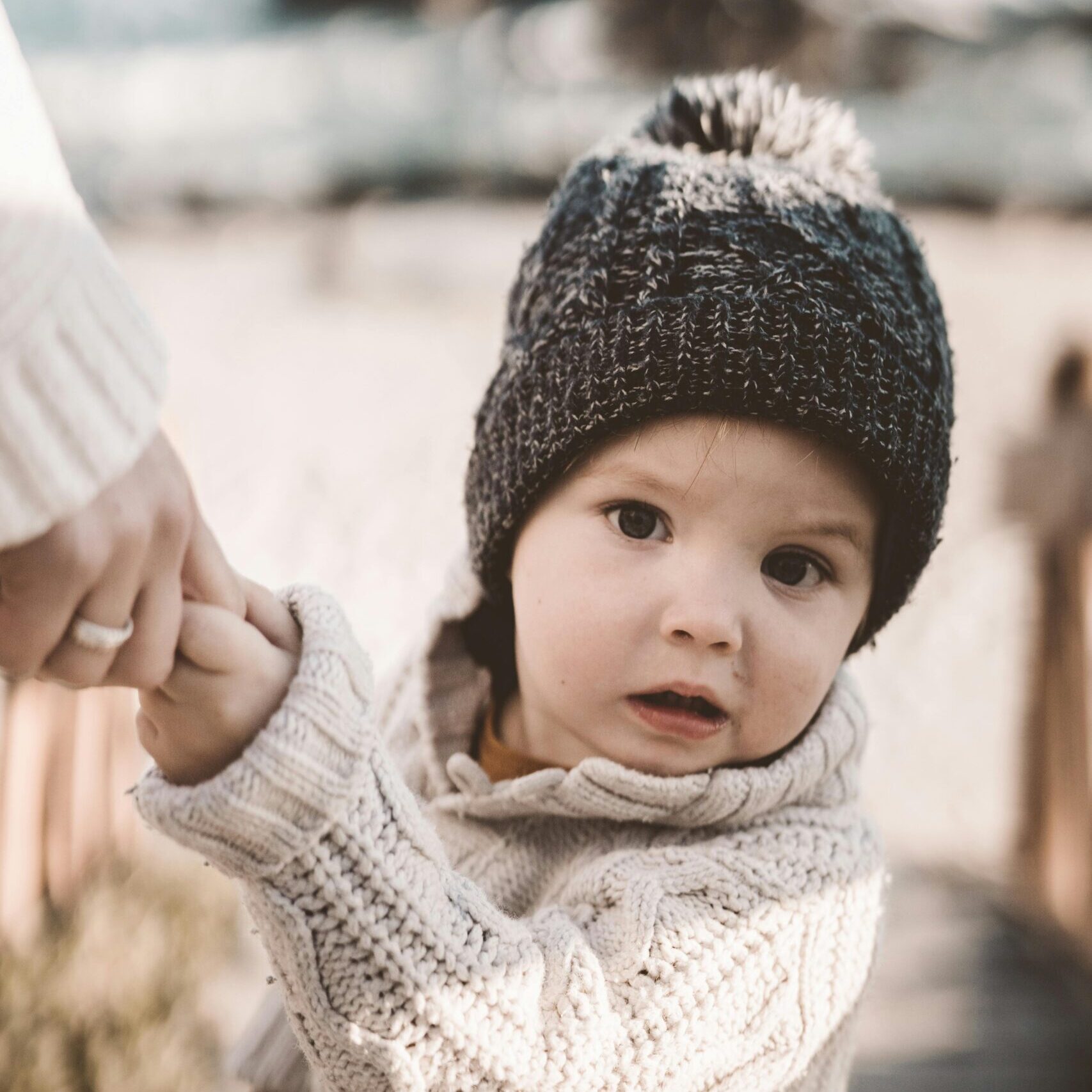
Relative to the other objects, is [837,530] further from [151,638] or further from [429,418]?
[429,418]

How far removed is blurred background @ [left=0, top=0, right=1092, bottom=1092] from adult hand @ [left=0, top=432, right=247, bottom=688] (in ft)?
5.94

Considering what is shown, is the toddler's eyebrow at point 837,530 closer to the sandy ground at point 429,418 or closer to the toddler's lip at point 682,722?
the toddler's lip at point 682,722

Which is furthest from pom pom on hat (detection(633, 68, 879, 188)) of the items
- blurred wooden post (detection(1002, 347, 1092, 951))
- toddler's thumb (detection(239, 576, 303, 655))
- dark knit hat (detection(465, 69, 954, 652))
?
blurred wooden post (detection(1002, 347, 1092, 951))

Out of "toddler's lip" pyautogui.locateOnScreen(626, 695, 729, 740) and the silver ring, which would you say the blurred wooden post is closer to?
"toddler's lip" pyautogui.locateOnScreen(626, 695, 729, 740)

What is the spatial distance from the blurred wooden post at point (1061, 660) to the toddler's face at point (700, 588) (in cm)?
183

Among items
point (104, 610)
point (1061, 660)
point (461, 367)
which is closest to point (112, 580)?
point (104, 610)

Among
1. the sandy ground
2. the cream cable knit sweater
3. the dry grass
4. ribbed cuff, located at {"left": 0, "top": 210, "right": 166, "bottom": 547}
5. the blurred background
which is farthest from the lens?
the sandy ground

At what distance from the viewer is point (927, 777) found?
379 centimetres

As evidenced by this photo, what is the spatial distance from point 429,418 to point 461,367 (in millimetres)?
708

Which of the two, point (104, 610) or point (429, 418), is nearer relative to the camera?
point (104, 610)

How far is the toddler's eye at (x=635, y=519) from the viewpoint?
1.17 m

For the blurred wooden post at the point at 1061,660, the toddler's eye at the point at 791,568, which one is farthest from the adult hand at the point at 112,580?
the blurred wooden post at the point at 1061,660

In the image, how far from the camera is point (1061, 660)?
3.10 m

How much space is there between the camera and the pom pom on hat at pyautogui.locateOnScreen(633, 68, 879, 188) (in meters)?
1.36
